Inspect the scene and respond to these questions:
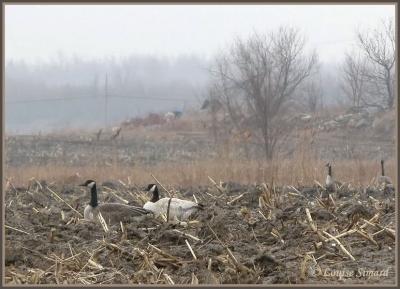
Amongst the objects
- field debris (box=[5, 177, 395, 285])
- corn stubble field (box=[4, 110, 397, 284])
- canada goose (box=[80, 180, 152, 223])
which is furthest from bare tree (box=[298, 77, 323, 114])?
canada goose (box=[80, 180, 152, 223])

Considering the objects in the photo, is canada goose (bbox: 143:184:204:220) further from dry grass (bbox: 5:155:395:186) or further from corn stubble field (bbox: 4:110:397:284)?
dry grass (bbox: 5:155:395:186)

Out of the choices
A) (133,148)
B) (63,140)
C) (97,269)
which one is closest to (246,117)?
(133,148)

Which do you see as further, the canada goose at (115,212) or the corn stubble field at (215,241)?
the canada goose at (115,212)

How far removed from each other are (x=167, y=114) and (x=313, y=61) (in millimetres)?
22960

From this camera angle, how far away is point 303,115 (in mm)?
29297

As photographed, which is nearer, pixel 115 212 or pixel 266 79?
pixel 115 212

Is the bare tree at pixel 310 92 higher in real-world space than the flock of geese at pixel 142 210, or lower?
higher

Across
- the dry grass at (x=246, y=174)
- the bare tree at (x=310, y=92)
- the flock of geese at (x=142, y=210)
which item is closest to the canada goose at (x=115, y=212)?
the flock of geese at (x=142, y=210)

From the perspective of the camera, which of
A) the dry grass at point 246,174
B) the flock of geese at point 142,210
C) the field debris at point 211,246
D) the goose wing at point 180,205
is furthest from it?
the dry grass at point 246,174

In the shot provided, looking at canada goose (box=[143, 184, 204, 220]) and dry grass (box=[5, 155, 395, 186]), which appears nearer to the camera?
canada goose (box=[143, 184, 204, 220])

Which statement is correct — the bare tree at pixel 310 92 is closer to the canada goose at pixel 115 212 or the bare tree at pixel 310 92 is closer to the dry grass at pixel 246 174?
the dry grass at pixel 246 174

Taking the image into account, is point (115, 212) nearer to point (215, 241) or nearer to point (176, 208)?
point (176, 208)

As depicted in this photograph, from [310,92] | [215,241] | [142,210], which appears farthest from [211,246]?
[310,92]

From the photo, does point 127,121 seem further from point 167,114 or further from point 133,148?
point 133,148
